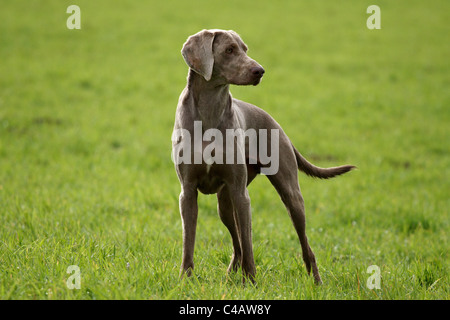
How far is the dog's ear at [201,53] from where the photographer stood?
3.70 metres

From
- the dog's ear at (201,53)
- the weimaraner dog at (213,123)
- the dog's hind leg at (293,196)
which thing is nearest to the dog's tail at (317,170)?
the dog's hind leg at (293,196)

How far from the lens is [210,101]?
3.88 m

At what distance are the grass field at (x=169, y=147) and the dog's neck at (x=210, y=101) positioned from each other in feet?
3.68

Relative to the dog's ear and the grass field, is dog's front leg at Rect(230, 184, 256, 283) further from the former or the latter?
the dog's ear

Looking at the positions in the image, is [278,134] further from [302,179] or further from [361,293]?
[302,179]

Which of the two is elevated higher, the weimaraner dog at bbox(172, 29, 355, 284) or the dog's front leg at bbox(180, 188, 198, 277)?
the weimaraner dog at bbox(172, 29, 355, 284)

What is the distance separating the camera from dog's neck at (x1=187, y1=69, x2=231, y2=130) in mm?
3861

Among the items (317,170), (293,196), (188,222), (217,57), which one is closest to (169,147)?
(317,170)

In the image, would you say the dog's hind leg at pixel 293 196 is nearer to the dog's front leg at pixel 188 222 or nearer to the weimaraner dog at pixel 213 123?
the weimaraner dog at pixel 213 123

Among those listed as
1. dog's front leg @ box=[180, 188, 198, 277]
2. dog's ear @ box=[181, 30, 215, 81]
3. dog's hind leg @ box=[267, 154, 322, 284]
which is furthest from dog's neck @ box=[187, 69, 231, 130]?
dog's hind leg @ box=[267, 154, 322, 284]

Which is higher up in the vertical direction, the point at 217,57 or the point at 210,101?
the point at 217,57

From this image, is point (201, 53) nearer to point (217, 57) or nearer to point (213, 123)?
→ point (217, 57)

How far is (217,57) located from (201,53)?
0.12 m

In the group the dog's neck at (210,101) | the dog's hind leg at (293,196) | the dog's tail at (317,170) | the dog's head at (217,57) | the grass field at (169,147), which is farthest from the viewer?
the dog's tail at (317,170)
